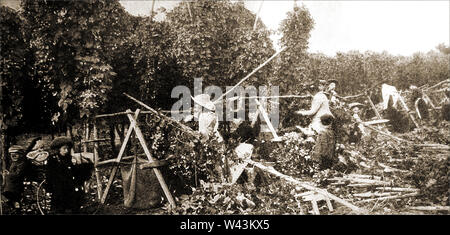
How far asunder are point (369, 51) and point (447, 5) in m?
1.24

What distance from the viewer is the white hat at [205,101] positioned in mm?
5067

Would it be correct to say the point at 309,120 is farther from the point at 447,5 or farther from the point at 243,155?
the point at 447,5

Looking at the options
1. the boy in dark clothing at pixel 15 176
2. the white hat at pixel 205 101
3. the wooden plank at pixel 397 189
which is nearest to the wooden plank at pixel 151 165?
the white hat at pixel 205 101

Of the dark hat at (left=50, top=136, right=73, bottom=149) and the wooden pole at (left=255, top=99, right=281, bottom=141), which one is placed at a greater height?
the wooden pole at (left=255, top=99, right=281, bottom=141)

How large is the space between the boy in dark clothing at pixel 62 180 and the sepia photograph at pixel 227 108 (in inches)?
0.7

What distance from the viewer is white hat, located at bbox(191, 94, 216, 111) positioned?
507cm

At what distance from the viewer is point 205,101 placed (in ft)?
16.8

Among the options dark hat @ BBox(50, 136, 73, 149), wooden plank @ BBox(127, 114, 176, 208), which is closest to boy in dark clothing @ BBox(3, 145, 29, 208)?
dark hat @ BBox(50, 136, 73, 149)

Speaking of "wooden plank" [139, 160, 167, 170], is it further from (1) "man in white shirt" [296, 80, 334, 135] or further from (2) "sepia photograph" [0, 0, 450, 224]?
(1) "man in white shirt" [296, 80, 334, 135]

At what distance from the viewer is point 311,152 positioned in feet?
17.5

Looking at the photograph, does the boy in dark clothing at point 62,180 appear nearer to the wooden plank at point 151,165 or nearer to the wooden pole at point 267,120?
the wooden plank at point 151,165

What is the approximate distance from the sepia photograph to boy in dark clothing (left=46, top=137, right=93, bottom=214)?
2 cm

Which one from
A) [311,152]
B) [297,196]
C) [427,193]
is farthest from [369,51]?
[297,196]

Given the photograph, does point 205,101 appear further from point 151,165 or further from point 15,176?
point 15,176
